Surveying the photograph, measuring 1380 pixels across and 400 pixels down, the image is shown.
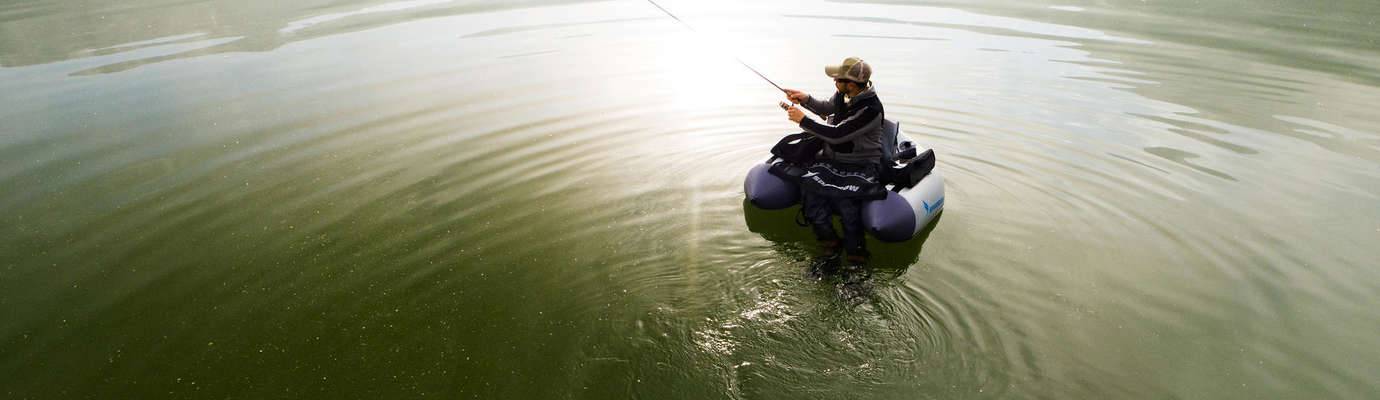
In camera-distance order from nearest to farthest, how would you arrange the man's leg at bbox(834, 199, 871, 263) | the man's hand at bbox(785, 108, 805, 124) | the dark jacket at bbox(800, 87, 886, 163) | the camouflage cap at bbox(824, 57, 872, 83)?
the camouflage cap at bbox(824, 57, 872, 83) < the dark jacket at bbox(800, 87, 886, 163) < the man's leg at bbox(834, 199, 871, 263) < the man's hand at bbox(785, 108, 805, 124)

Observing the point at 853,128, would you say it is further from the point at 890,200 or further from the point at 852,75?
the point at 890,200

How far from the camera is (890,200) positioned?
16.8 feet

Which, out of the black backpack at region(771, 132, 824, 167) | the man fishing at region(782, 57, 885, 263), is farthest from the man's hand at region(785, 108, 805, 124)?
the black backpack at region(771, 132, 824, 167)

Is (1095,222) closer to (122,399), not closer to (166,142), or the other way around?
(122,399)

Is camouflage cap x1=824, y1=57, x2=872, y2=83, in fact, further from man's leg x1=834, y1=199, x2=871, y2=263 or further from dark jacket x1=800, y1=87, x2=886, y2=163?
man's leg x1=834, y1=199, x2=871, y2=263

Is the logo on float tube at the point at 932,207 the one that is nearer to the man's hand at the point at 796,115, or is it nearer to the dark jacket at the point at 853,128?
the dark jacket at the point at 853,128

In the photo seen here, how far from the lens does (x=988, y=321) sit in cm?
434

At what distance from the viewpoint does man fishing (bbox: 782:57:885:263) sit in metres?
4.91

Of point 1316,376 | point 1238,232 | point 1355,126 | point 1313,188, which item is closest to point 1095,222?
point 1238,232

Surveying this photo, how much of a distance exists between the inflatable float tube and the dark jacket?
1.13 feet

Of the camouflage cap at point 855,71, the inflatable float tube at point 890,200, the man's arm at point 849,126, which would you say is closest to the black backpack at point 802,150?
the inflatable float tube at point 890,200

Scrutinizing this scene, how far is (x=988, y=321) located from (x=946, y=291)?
0.43 m

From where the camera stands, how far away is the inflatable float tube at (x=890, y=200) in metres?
5.08

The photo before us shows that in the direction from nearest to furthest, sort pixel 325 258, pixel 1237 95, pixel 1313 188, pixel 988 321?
pixel 988 321 → pixel 325 258 → pixel 1313 188 → pixel 1237 95
